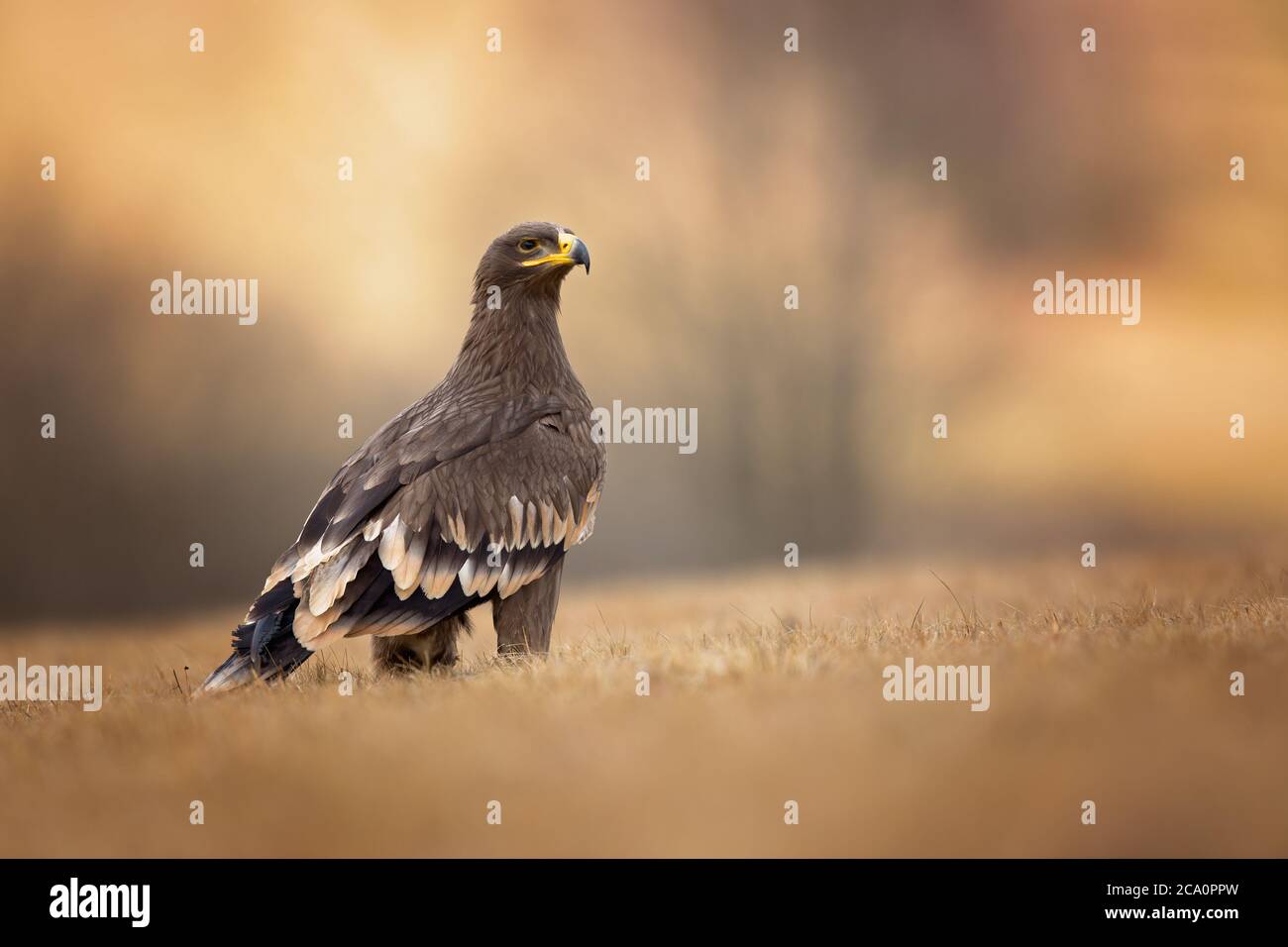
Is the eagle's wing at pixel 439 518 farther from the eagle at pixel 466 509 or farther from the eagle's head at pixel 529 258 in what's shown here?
the eagle's head at pixel 529 258

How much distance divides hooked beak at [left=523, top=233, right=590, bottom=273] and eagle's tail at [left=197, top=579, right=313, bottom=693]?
3010mm

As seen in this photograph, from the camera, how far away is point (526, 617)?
25.9 ft

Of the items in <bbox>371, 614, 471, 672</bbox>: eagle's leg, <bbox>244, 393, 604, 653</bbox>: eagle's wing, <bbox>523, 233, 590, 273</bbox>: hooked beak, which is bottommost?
<bbox>371, 614, 471, 672</bbox>: eagle's leg

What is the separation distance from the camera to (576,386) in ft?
28.5

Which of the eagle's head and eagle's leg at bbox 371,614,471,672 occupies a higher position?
the eagle's head

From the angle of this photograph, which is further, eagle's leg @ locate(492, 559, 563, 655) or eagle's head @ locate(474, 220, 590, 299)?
eagle's head @ locate(474, 220, 590, 299)

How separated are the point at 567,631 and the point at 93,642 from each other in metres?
6.66

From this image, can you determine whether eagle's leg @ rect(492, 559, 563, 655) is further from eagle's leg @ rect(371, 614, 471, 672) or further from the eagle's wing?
eagle's leg @ rect(371, 614, 471, 672)

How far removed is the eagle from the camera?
719 cm

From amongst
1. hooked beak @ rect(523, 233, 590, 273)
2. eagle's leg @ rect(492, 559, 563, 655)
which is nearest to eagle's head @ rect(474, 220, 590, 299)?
hooked beak @ rect(523, 233, 590, 273)

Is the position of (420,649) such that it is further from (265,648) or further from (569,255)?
(569,255)

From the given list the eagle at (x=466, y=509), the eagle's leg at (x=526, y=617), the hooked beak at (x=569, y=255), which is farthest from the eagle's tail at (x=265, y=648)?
the hooked beak at (x=569, y=255)

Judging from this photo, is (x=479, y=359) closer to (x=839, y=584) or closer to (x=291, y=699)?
(x=291, y=699)

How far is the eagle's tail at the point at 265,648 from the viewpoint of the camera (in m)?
7.12
